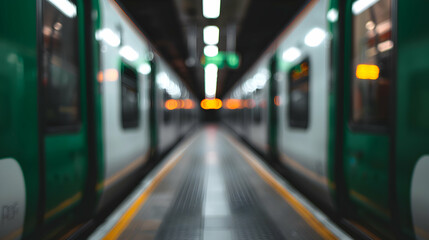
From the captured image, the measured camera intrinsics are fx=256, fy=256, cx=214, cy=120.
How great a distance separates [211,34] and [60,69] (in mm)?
5965

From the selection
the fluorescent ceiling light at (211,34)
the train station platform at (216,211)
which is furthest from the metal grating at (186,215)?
the fluorescent ceiling light at (211,34)

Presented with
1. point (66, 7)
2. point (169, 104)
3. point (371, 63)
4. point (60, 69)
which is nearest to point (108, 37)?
point (66, 7)

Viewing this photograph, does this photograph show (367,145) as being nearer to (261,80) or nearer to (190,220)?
(190,220)

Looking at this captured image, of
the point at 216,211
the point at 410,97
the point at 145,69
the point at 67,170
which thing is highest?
the point at 145,69

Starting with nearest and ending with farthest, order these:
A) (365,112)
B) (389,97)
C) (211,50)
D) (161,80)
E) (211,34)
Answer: (389,97) < (365,112) < (161,80) < (211,34) < (211,50)

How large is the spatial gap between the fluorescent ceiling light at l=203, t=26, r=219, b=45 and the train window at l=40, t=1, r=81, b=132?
513cm

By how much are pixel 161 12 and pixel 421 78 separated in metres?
6.93

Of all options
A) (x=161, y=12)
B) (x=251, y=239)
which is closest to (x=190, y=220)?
(x=251, y=239)

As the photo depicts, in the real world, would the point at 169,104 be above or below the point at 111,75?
below

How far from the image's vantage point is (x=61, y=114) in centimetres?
209

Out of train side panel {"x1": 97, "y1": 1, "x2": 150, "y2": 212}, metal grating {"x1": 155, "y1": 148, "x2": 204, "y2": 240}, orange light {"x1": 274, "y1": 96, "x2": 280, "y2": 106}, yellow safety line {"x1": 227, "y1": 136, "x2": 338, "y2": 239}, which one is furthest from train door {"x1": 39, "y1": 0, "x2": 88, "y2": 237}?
orange light {"x1": 274, "y1": 96, "x2": 280, "y2": 106}

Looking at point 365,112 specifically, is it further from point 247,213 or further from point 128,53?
point 128,53

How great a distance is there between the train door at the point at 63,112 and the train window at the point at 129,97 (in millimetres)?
1049

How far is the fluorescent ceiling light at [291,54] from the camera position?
378cm
